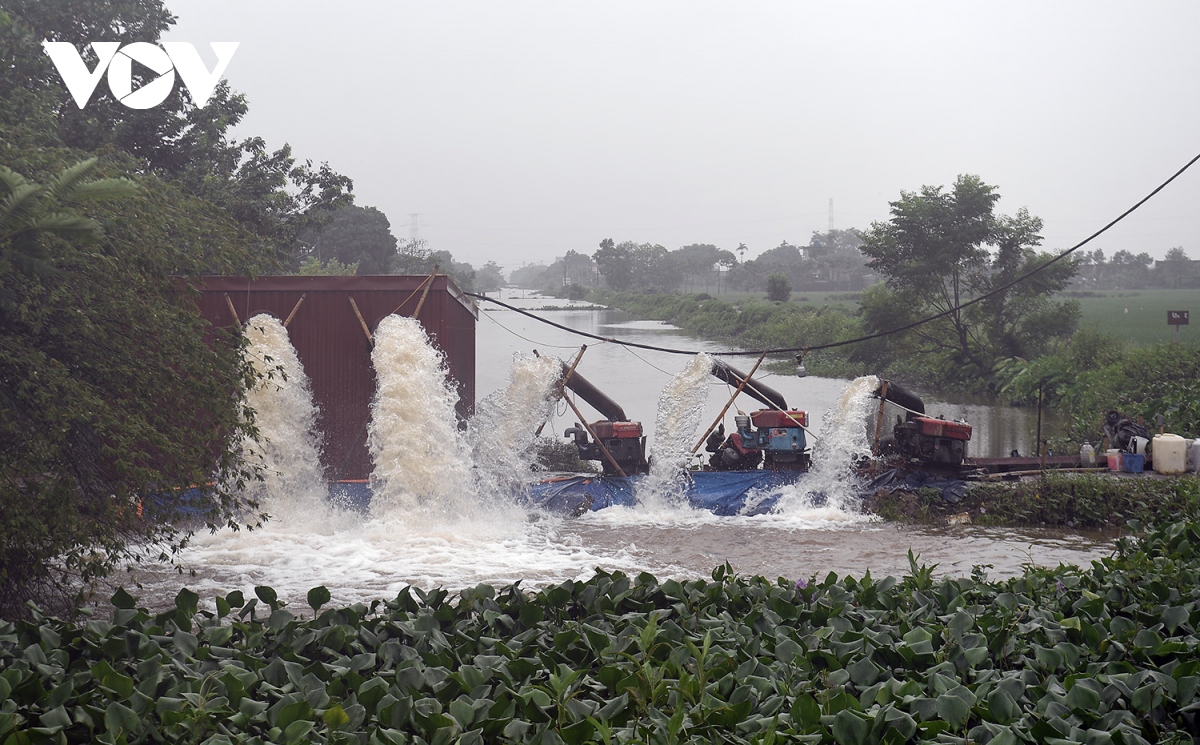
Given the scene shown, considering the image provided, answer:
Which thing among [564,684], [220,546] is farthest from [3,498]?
[220,546]

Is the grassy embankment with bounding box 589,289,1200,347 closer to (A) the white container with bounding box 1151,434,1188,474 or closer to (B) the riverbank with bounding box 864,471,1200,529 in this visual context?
(A) the white container with bounding box 1151,434,1188,474

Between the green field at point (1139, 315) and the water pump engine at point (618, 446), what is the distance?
21.8 meters

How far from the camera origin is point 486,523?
40.0ft

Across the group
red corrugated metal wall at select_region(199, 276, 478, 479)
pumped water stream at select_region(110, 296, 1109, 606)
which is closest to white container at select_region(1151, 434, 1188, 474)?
pumped water stream at select_region(110, 296, 1109, 606)

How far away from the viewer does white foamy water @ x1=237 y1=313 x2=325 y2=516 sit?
41.0ft

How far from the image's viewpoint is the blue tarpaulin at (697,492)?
13203 mm

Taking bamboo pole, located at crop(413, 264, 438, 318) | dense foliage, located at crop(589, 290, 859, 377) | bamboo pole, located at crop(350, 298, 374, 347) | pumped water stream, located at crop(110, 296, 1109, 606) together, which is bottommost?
pumped water stream, located at crop(110, 296, 1109, 606)

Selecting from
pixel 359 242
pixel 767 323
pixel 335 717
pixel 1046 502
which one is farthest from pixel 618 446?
pixel 359 242

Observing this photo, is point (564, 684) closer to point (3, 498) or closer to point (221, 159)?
point (3, 498)

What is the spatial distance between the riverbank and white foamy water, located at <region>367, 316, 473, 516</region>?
5744 millimetres

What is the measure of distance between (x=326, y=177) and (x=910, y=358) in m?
22.7

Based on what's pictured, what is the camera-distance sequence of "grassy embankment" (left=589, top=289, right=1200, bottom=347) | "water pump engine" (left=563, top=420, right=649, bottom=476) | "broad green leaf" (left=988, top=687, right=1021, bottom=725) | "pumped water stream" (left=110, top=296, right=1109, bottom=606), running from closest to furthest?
"broad green leaf" (left=988, top=687, right=1021, bottom=725), "pumped water stream" (left=110, top=296, right=1109, bottom=606), "water pump engine" (left=563, top=420, right=649, bottom=476), "grassy embankment" (left=589, top=289, right=1200, bottom=347)

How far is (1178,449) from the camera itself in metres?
13.3

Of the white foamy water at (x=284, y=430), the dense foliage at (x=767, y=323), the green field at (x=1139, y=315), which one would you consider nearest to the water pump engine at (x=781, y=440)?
the white foamy water at (x=284, y=430)
